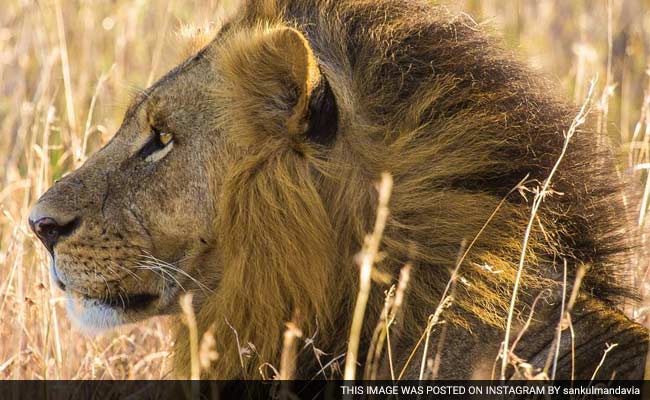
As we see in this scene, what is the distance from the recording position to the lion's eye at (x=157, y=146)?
3.58m

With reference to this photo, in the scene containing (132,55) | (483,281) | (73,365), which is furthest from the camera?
(132,55)

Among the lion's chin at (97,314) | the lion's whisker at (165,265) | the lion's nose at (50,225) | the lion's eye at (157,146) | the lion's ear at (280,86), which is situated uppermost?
the lion's ear at (280,86)

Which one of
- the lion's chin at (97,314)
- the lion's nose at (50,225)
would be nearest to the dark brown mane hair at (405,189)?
the lion's chin at (97,314)

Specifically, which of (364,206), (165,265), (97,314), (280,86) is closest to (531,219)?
(364,206)

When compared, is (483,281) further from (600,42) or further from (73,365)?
(600,42)

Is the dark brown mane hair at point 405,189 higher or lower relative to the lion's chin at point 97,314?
higher

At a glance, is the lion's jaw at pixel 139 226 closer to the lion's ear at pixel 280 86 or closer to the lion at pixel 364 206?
the lion at pixel 364 206

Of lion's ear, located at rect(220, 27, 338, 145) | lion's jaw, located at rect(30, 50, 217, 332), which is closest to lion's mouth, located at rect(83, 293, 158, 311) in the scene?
lion's jaw, located at rect(30, 50, 217, 332)

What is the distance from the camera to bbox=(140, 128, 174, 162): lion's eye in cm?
358

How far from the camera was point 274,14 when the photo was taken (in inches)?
141

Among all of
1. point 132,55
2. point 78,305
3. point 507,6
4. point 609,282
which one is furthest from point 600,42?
point 78,305

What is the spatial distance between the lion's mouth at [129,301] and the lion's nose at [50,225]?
0.76 ft

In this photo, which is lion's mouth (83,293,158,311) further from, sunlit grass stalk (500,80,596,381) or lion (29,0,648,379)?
sunlit grass stalk (500,80,596,381)

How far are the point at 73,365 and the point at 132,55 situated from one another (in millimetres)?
4279
